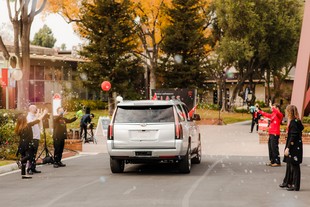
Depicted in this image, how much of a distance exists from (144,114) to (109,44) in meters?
35.5

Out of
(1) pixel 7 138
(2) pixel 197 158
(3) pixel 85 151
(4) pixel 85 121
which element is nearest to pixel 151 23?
(4) pixel 85 121

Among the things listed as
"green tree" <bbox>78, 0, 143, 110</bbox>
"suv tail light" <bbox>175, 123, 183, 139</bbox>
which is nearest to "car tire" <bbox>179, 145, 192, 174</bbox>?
"suv tail light" <bbox>175, 123, 183, 139</bbox>

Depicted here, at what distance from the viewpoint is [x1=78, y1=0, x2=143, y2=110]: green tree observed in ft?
164

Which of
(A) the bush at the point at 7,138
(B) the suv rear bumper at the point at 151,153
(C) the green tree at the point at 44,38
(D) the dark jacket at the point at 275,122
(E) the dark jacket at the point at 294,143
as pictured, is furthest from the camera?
(C) the green tree at the point at 44,38

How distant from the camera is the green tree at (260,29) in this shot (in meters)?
52.2

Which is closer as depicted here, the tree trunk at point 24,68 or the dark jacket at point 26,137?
the dark jacket at point 26,137

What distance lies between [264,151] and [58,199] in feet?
43.7

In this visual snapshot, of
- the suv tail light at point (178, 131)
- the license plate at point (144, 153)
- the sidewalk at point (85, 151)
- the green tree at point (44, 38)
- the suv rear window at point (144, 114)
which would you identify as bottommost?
the sidewalk at point (85, 151)

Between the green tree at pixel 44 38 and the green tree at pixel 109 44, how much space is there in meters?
64.0

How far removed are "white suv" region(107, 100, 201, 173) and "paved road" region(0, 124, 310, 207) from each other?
1.68ft

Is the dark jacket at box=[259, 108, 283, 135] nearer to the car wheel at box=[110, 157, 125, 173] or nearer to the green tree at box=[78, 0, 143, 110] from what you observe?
the car wheel at box=[110, 157, 125, 173]

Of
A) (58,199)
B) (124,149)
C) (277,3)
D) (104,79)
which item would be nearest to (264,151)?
(124,149)

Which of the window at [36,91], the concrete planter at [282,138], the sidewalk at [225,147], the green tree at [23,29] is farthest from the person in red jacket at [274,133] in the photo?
the window at [36,91]

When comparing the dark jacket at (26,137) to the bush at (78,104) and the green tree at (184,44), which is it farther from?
the bush at (78,104)
